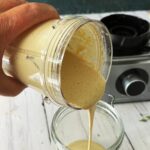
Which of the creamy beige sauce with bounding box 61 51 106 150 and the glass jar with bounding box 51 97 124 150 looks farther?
the glass jar with bounding box 51 97 124 150

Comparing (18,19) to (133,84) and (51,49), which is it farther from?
(133,84)

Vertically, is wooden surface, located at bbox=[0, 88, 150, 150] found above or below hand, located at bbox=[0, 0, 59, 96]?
below

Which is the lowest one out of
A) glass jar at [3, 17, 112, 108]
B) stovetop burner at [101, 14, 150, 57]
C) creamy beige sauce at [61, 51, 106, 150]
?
stovetop burner at [101, 14, 150, 57]

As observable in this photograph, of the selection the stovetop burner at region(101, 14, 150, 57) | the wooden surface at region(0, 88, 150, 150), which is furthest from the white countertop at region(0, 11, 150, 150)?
the stovetop burner at region(101, 14, 150, 57)

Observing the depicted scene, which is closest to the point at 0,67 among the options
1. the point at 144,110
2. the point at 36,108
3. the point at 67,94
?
the point at 67,94

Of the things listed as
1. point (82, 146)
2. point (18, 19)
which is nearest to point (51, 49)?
point (18, 19)

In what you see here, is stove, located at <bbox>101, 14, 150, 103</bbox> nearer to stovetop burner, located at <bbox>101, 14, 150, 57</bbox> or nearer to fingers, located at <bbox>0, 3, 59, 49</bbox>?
stovetop burner, located at <bbox>101, 14, 150, 57</bbox>

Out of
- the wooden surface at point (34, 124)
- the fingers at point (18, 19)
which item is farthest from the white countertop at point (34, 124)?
the fingers at point (18, 19)
